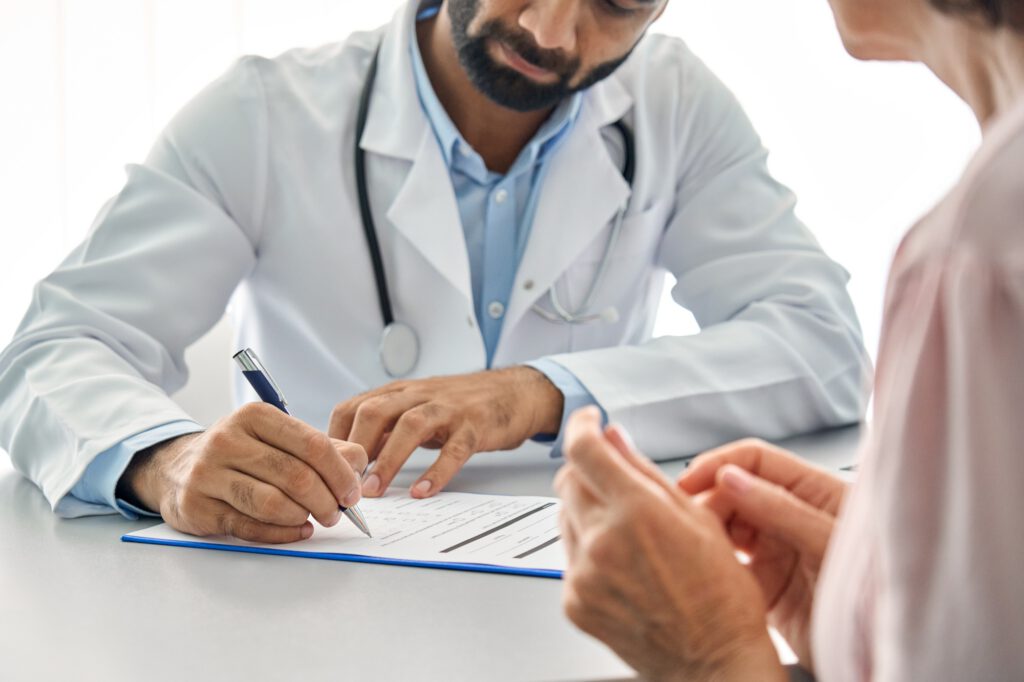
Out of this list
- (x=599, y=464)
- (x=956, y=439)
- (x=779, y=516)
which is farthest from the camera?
(x=779, y=516)

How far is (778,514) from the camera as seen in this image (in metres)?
0.65

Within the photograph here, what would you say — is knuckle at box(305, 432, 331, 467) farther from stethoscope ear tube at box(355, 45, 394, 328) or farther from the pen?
stethoscope ear tube at box(355, 45, 394, 328)

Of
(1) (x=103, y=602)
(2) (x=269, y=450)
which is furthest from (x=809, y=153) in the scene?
(1) (x=103, y=602)

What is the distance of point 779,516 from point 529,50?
37.9 inches

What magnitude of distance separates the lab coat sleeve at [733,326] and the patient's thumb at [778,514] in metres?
0.55

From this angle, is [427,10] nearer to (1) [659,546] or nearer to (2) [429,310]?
(2) [429,310]

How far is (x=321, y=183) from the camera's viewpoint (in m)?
1.45

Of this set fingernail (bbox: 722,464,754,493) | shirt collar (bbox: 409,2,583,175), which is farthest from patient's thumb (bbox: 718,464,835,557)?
shirt collar (bbox: 409,2,583,175)

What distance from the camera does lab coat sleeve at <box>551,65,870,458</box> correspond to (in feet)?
4.15

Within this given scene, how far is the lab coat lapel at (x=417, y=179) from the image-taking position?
142cm

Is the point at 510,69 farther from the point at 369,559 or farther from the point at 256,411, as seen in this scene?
the point at 369,559

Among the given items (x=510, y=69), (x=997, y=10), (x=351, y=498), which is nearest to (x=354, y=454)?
(x=351, y=498)

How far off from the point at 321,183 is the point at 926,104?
66.8 inches

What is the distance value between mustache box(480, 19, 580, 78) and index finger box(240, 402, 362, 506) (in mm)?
758
